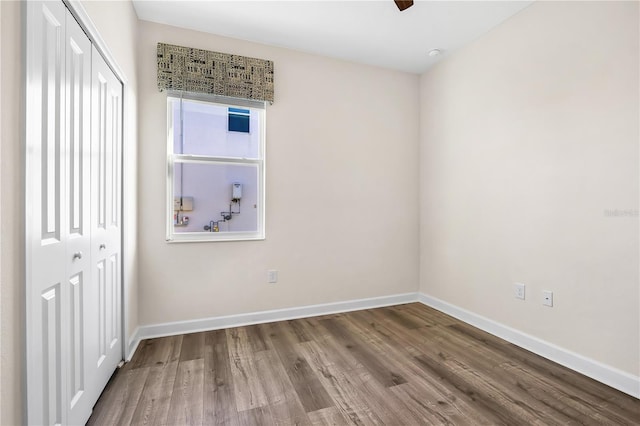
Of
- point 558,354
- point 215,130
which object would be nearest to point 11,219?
point 215,130

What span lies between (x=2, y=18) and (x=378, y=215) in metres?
3.03

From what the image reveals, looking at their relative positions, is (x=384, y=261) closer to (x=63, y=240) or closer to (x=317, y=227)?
(x=317, y=227)

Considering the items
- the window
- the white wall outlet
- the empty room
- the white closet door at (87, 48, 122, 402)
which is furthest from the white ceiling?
the white wall outlet

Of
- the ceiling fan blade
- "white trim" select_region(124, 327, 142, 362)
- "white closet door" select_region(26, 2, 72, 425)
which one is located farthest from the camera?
"white trim" select_region(124, 327, 142, 362)

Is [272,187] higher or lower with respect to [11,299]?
higher

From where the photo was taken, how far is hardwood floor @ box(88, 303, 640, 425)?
1593 mm

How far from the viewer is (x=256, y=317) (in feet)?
9.39

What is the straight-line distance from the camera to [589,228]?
1.99 metres

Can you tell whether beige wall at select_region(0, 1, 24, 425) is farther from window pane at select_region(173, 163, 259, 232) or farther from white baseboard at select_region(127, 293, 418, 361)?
window pane at select_region(173, 163, 259, 232)

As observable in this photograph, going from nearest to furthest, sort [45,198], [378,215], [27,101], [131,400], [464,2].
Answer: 1. [27,101]
2. [45,198]
3. [131,400]
4. [464,2]
5. [378,215]

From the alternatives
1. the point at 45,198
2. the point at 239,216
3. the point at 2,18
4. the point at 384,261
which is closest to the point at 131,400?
the point at 45,198

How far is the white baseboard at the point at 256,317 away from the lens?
2.54 metres

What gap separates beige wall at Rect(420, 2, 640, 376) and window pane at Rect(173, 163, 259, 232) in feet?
6.83

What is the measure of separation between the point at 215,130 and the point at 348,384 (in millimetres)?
2413
